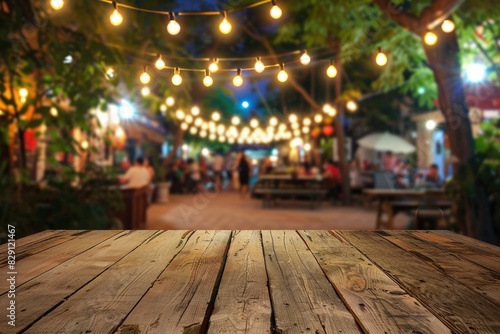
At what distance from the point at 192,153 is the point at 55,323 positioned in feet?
130

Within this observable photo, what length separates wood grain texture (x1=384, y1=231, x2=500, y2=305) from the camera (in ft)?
5.65

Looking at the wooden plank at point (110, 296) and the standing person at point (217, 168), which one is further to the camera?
the standing person at point (217, 168)

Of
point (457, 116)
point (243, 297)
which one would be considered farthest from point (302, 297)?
point (457, 116)

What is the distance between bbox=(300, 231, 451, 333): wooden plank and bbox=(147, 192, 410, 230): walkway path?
650 centimetres

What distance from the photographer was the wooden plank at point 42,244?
223cm

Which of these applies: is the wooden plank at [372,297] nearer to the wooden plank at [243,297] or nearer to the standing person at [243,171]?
the wooden plank at [243,297]

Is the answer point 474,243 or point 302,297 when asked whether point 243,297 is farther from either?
point 474,243

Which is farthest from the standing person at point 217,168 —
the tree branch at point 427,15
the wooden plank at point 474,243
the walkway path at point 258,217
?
the wooden plank at point 474,243

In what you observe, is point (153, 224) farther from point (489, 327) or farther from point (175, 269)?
point (489, 327)

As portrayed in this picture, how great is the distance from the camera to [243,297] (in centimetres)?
158

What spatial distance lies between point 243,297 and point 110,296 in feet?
1.53

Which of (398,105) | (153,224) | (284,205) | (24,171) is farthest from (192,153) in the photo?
(24,171)

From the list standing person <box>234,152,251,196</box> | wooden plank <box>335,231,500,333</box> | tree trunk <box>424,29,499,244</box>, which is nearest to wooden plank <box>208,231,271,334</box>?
wooden plank <box>335,231,500,333</box>

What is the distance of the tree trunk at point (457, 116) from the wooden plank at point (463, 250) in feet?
12.5
